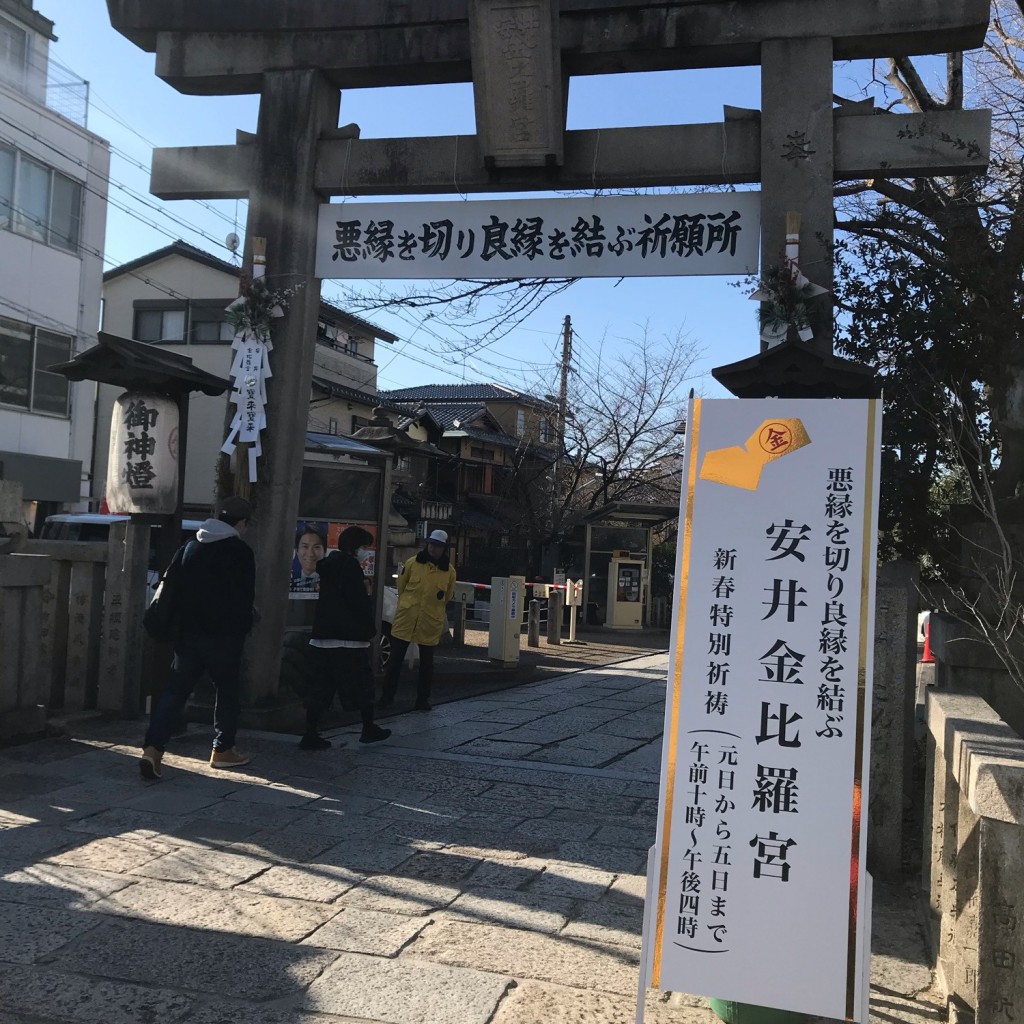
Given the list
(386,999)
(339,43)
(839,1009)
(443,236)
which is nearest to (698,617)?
(839,1009)

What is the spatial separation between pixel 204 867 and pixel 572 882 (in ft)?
5.80

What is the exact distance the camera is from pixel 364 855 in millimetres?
5250

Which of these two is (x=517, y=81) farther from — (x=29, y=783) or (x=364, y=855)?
(x=29, y=783)

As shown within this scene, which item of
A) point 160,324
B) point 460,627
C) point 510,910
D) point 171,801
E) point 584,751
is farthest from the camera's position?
point 160,324

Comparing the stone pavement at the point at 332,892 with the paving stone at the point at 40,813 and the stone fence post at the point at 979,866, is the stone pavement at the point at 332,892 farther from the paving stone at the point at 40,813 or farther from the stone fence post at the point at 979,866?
the stone fence post at the point at 979,866

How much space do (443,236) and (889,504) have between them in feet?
12.7

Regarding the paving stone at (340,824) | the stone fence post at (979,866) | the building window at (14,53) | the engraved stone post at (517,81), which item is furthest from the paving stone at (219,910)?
the building window at (14,53)

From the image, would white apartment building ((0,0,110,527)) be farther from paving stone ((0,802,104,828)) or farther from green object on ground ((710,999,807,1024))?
green object on ground ((710,999,807,1024))

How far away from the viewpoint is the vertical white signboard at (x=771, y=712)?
3223 millimetres

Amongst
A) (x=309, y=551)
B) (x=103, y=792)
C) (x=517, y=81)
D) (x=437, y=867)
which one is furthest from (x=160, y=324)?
(x=437, y=867)

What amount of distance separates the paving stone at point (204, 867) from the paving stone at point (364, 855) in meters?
0.33

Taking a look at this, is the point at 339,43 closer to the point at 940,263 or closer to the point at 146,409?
the point at 146,409

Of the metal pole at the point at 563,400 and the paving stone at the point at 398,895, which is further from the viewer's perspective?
the metal pole at the point at 563,400

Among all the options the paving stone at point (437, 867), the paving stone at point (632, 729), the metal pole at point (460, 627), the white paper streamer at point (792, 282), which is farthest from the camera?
the metal pole at point (460, 627)
